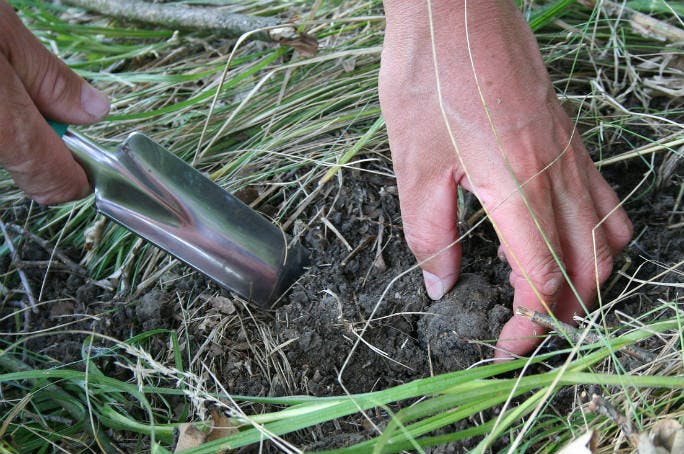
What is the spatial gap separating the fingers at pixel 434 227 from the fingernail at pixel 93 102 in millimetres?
665

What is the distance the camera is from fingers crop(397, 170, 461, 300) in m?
1.24

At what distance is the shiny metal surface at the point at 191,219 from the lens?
55.5 inches

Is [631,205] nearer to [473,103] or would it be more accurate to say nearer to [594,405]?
[473,103]

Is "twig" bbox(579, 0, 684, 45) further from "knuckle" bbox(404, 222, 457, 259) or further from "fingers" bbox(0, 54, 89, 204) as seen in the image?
"fingers" bbox(0, 54, 89, 204)

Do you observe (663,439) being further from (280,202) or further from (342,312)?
(280,202)

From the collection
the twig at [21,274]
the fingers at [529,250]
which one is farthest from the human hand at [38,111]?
the fingers at [529,250]

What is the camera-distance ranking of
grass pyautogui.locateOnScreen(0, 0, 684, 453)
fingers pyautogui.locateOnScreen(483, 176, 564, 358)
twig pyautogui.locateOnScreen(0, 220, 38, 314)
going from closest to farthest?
grass pyautogui.locateOnScreen(0, 0, 684, 453), fingers pyautogui.locateOnScreen(483, 176, 564, 358), twig pyautogui.locateOnScreen(0, 220, 38, 314)

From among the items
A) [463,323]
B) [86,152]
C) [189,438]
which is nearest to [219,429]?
[189,438]

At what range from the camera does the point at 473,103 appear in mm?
1196

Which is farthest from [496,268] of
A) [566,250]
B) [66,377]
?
[66,377]

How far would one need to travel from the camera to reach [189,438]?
3.38 ft

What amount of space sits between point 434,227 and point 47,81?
2.70 ft

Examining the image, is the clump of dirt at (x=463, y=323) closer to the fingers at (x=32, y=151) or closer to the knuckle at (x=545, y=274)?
the knuckle at (x=545, y=274)

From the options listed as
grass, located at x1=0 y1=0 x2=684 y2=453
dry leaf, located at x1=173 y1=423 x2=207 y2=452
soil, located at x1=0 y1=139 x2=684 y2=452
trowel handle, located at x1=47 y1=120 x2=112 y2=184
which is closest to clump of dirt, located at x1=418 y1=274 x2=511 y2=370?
soil, located at x1=0 y1=139 x2=684 y2=452
